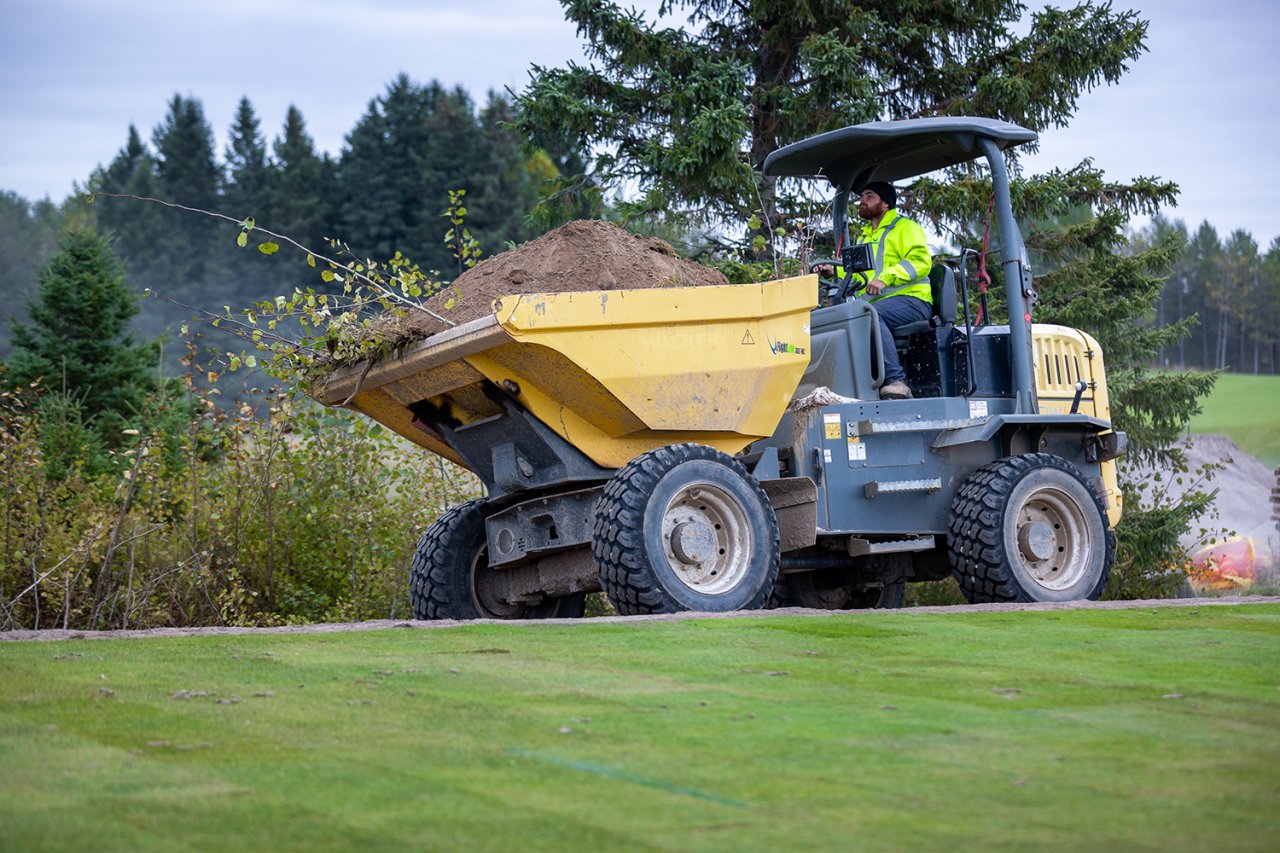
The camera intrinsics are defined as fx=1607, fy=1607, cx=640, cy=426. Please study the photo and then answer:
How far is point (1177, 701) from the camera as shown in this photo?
18.6ft

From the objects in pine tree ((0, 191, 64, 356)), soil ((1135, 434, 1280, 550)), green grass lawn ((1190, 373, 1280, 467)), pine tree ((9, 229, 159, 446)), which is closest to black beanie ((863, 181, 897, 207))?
pine tree ((9, 229, 159, 446))

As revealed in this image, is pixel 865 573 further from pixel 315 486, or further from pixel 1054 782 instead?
pixel 1054 782

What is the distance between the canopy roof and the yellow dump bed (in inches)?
73.6

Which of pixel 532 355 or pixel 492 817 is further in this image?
pixel 532 355

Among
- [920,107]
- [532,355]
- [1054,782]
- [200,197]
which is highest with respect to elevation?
[200,197]

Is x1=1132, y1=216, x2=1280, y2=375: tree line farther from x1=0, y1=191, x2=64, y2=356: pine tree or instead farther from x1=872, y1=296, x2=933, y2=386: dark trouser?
x1=872, y1=296, x2=933, y2=386: dark trouser

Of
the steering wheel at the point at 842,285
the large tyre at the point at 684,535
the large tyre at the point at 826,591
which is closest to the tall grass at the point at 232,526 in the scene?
the large tyre at the point at 826,591

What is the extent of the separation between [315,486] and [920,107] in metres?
9.20

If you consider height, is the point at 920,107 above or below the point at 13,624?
above

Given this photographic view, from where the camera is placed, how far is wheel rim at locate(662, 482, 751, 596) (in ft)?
29.3

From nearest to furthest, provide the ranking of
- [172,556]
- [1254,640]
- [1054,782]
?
1. [1054,782]
2. [1254,640]
3. [172,556]

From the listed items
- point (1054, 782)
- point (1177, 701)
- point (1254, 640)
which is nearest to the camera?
point (1054, 782)

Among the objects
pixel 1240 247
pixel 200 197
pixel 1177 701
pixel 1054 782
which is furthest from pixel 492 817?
pixel 1240 247

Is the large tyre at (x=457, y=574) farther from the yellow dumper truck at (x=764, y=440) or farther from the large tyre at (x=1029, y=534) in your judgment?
the large tyre at (x=1029, y=534)
